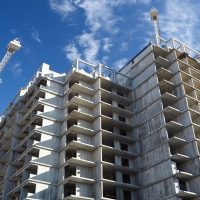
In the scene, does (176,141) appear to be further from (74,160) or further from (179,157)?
(74,160)

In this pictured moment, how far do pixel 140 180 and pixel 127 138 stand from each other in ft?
24.5

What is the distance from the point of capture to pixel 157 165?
48.4 meters

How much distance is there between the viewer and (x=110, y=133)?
2079 inches

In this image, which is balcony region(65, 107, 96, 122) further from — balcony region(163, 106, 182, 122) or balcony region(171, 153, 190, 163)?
balcony region(171, 153, 190, 163)

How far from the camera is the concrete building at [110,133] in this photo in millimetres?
47094

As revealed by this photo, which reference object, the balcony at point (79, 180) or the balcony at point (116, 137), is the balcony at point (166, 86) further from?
the balcony at point (79, 180)

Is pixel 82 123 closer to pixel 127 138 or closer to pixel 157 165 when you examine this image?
pixel 127 138

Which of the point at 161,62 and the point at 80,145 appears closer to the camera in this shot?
the point at 80,145

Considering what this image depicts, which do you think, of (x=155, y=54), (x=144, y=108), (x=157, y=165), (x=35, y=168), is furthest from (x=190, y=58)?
(x=35, y=168)

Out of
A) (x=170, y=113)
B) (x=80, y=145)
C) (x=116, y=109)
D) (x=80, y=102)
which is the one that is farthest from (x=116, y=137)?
(x=170, y=113)

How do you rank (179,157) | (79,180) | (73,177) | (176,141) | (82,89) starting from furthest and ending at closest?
(82,89)
(176,141)
(79,180)
(179,157)
(73,177)

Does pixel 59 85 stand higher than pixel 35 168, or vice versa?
pixel 59 85

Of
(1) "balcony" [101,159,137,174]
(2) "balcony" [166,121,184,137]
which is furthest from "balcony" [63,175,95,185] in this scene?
(2) "balcony" [166,121,184,137]

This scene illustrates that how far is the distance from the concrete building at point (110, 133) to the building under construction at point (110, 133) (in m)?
0.15
